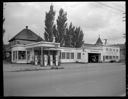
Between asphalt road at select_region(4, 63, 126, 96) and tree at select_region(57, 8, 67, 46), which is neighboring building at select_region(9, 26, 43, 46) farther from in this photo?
asphalt road at select_region(4, 63, 126, 96)

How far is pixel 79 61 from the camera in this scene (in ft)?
127

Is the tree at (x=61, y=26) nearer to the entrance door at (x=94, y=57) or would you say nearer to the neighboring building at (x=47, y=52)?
the neighboring building at (x=47, y=52)

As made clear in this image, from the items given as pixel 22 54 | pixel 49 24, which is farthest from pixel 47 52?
pixel 49 24

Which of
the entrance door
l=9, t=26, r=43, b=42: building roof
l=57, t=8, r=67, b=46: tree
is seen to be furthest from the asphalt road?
the entrance door

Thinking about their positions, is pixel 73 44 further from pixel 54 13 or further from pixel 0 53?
pixel 0 53

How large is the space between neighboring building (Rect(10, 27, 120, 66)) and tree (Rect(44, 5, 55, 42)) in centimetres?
335

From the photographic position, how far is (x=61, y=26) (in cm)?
3934

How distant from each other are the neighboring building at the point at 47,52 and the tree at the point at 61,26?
12.8ft

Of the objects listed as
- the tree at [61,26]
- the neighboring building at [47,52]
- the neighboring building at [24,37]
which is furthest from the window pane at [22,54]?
the tree at [61,26]

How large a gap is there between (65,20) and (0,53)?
37.3 meters

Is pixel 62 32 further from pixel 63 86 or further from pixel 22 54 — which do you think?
pixel 63 86

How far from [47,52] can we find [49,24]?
29.4 feet

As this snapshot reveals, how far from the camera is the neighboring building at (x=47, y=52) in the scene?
81.0ft

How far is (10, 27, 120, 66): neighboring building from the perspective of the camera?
81.0ft
